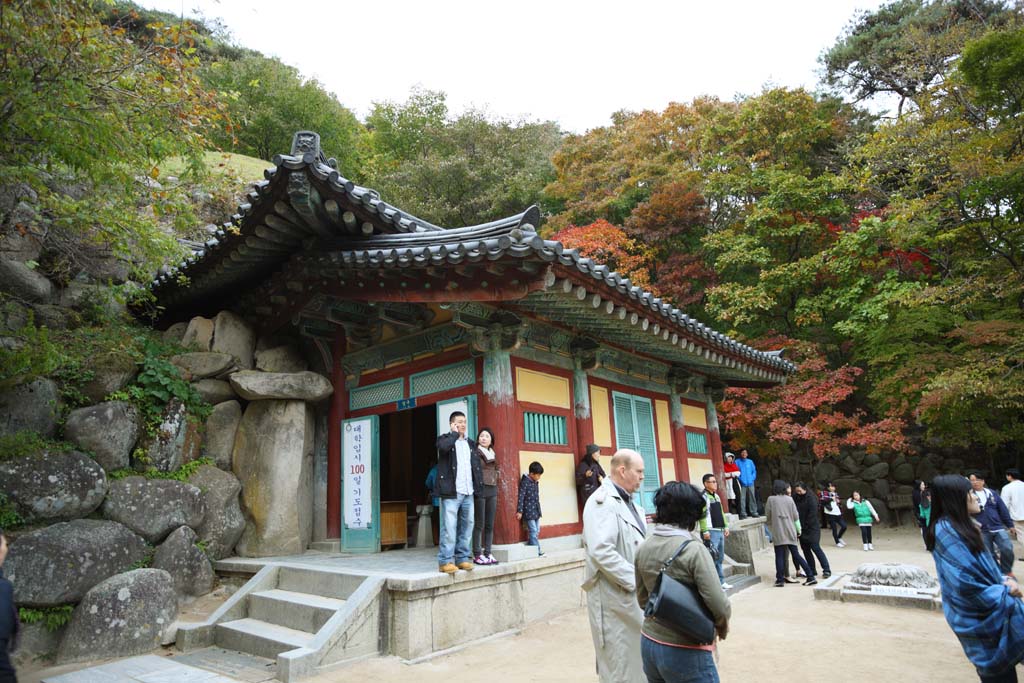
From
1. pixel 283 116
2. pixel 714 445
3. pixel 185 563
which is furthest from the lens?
pixel 283 116

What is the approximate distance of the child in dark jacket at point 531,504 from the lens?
293 inches

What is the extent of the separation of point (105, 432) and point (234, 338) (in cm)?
243

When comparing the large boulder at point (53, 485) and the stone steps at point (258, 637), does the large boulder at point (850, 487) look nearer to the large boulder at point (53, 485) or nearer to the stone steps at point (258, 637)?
the stone steps at point (258, 637)

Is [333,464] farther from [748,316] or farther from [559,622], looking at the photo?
[748,316]

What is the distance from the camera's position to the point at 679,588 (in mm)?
2852

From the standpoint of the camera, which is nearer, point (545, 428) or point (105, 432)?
point (105, 432)

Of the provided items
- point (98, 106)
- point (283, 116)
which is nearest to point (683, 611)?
point (98, 106)

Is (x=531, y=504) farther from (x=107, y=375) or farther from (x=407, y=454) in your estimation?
(x=107, y=375)

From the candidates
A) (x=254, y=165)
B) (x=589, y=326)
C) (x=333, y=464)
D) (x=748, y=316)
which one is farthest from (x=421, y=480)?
(x=254, y=165)

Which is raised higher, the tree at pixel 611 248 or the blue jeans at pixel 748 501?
the tree at pixel 611 248

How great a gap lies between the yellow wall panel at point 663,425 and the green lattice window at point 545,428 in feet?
10.9

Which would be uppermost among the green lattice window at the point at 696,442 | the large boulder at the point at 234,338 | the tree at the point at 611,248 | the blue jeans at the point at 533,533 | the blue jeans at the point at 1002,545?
the tree at the point at 611,248

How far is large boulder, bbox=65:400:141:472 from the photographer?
292 inches

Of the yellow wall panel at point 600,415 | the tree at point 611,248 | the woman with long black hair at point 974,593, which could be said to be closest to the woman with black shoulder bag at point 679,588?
the woman with long black hair at point 974,593
